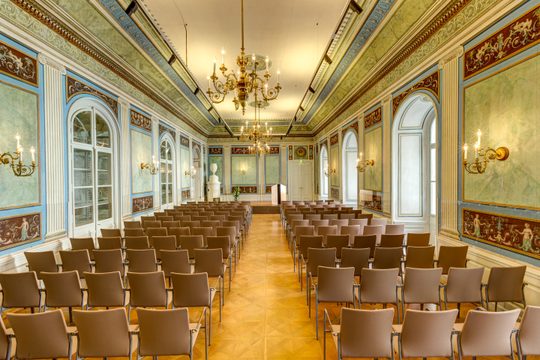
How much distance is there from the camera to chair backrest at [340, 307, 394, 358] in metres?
2.36

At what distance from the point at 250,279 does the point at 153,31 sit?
18.9ft

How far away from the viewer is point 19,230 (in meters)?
4.49

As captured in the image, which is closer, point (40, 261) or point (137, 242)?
point (40, 261)

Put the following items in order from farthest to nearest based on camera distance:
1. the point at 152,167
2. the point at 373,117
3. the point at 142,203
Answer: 1. the point at 152,167
2. the point at 142,203
3. the point at 373,117

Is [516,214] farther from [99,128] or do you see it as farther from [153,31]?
[99,128]

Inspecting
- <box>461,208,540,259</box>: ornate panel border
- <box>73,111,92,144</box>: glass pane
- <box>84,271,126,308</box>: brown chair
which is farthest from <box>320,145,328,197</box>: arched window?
<box>84,271,126,308</box>: brown chair

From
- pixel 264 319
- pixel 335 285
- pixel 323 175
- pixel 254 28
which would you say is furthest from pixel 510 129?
pixel 323 175

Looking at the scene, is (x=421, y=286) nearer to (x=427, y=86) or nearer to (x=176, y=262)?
(x=176, y=262)

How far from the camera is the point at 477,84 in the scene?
14.5ft

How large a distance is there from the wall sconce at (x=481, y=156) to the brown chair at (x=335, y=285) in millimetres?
2255

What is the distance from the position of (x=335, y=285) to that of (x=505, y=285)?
183cm

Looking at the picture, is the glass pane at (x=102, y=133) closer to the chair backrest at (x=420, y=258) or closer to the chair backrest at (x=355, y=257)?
the chair backrest at (x=355, y=257)

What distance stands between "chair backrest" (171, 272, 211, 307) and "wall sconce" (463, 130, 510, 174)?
144 inches

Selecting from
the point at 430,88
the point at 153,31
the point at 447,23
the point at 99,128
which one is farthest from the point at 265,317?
the point at 153,31
